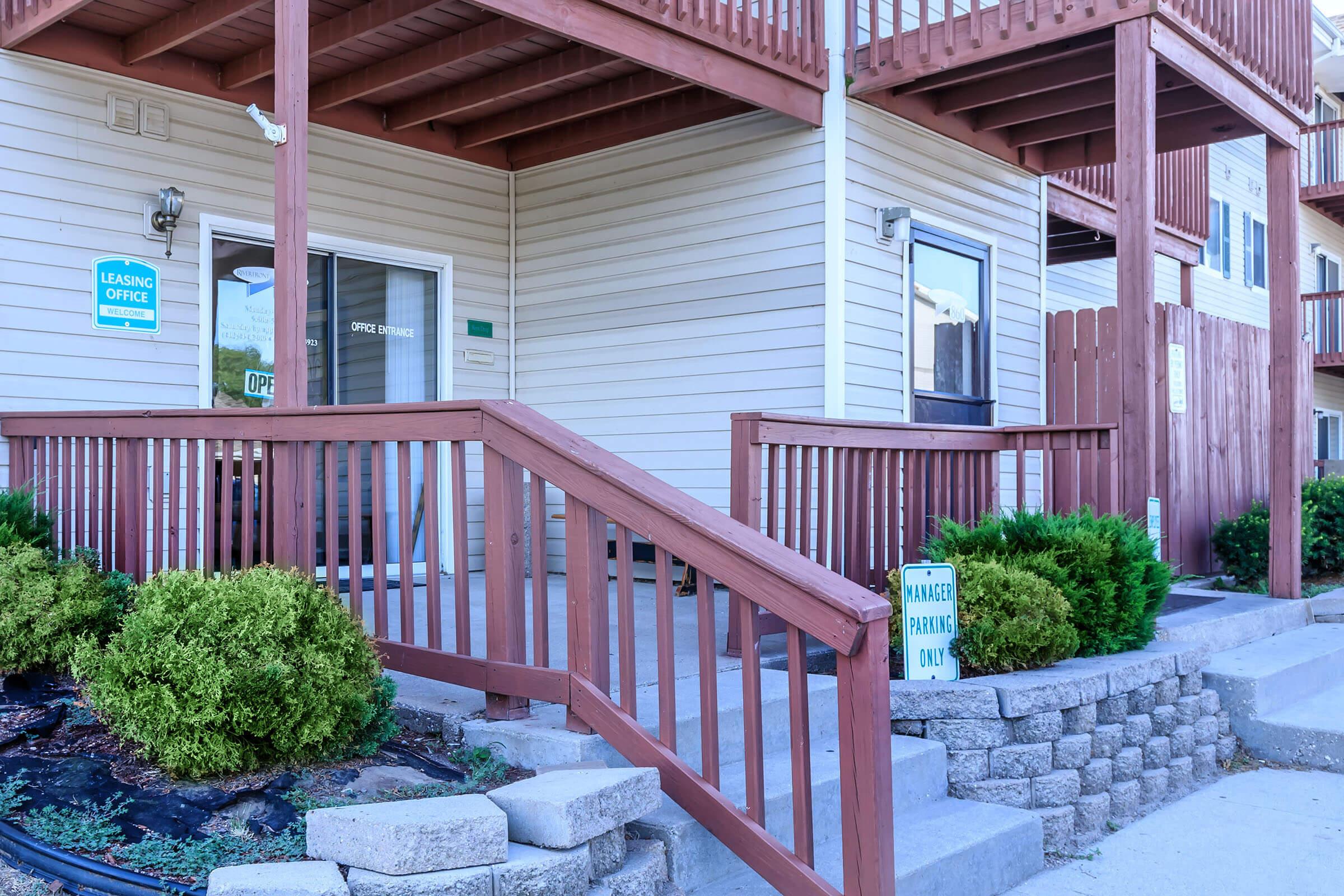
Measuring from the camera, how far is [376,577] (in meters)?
3.77

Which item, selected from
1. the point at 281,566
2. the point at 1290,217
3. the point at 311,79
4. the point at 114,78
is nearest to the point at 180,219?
the point at 114,78

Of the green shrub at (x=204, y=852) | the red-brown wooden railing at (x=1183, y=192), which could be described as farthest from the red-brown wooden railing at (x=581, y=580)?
the red-brown wooden railing at (x=1183, y=192)

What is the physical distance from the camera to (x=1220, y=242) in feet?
50.6

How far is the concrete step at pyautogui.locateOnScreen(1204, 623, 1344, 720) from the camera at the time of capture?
18.1 ft

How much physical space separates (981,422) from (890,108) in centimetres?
222

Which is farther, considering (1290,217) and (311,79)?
(1290,217)

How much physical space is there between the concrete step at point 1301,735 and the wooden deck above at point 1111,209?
467 cm

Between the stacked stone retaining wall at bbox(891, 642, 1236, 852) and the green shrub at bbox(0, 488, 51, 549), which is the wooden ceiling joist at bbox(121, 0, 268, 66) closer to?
the green shrub at bbox(0, 488, 51, 549)

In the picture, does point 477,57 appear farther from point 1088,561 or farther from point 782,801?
point 782,801

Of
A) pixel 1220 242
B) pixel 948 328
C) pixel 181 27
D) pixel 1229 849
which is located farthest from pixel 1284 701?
pixel 1220 242

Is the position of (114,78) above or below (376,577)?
above

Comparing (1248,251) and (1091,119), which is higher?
(1248,251)

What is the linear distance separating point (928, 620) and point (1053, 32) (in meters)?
3.43

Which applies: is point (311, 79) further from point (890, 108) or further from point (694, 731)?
point (694, 731)
